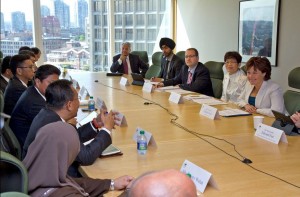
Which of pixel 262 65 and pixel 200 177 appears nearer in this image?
pixel 200 177

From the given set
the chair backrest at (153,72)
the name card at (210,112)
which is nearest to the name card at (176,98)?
A: the name card at (210,112)

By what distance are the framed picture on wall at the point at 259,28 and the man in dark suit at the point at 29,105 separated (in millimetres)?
3443

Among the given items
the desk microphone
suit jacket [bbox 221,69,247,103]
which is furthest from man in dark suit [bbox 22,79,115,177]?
suit jacket [bbox 221,69,247,103]

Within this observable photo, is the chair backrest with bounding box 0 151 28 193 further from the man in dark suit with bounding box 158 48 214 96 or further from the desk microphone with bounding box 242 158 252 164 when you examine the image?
the man in dark suit with bounding box 158 48 214 96

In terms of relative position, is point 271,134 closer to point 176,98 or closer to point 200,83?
point 176,98

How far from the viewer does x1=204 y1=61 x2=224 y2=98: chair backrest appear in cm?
488

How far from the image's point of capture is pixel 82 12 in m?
7.88

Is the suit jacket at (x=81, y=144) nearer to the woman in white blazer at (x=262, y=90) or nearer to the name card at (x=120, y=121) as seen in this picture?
the name card at (x=120, y=121)

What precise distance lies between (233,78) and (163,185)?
351 cm

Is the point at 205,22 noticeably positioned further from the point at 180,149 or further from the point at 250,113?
the point at 180,149

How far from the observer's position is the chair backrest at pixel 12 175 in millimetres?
1174

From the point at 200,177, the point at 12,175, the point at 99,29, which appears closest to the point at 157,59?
the point at 99,29

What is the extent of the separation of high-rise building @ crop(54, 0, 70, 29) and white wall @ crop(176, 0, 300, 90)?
2340 mm

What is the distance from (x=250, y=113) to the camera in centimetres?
324
